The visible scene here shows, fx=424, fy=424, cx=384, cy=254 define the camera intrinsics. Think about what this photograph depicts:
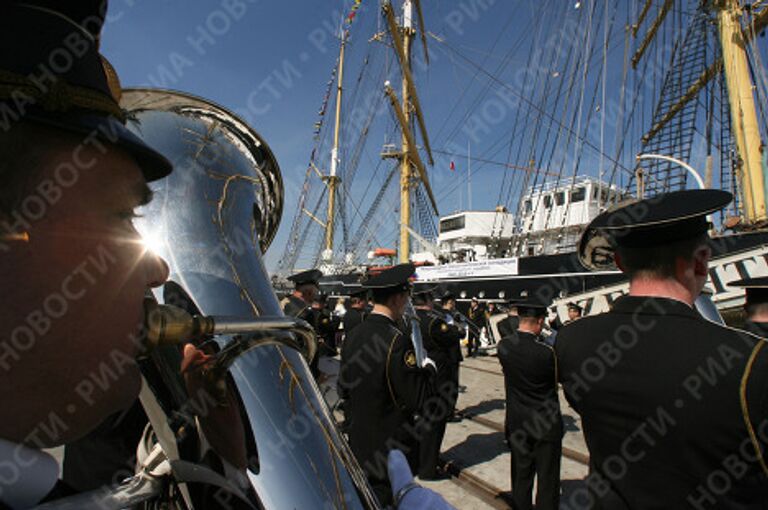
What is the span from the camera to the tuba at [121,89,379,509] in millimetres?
987

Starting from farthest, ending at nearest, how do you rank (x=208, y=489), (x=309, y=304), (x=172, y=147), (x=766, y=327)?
(x=309, y=304) < (x=766, y=327) < (x=172, y=147) < (x=208, y=489)

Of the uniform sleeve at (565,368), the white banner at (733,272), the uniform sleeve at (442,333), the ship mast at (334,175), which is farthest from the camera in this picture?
the ship mast at (334,175)

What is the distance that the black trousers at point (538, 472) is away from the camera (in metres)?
3.38

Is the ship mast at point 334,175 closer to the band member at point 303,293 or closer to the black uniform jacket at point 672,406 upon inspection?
the band member at point 303,293

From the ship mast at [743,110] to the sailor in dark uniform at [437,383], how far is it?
9.99 meters

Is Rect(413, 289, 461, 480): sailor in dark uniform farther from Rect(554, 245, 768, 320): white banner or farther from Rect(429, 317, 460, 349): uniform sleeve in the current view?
Rect(554, 245, 768, 320): white banner

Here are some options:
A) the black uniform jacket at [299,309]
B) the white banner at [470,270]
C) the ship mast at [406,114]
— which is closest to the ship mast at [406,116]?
the ship mast at [406,114]

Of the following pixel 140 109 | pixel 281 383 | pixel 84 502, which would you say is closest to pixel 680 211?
pixel 281 383

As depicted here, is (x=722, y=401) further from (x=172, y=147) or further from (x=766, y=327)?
(x=766, y=327)

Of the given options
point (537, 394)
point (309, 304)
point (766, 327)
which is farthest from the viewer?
point (309, 304)

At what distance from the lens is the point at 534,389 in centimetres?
348

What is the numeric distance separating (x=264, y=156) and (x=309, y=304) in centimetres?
436

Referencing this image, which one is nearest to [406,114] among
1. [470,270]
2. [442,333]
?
[470,270]

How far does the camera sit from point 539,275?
14938 mm
